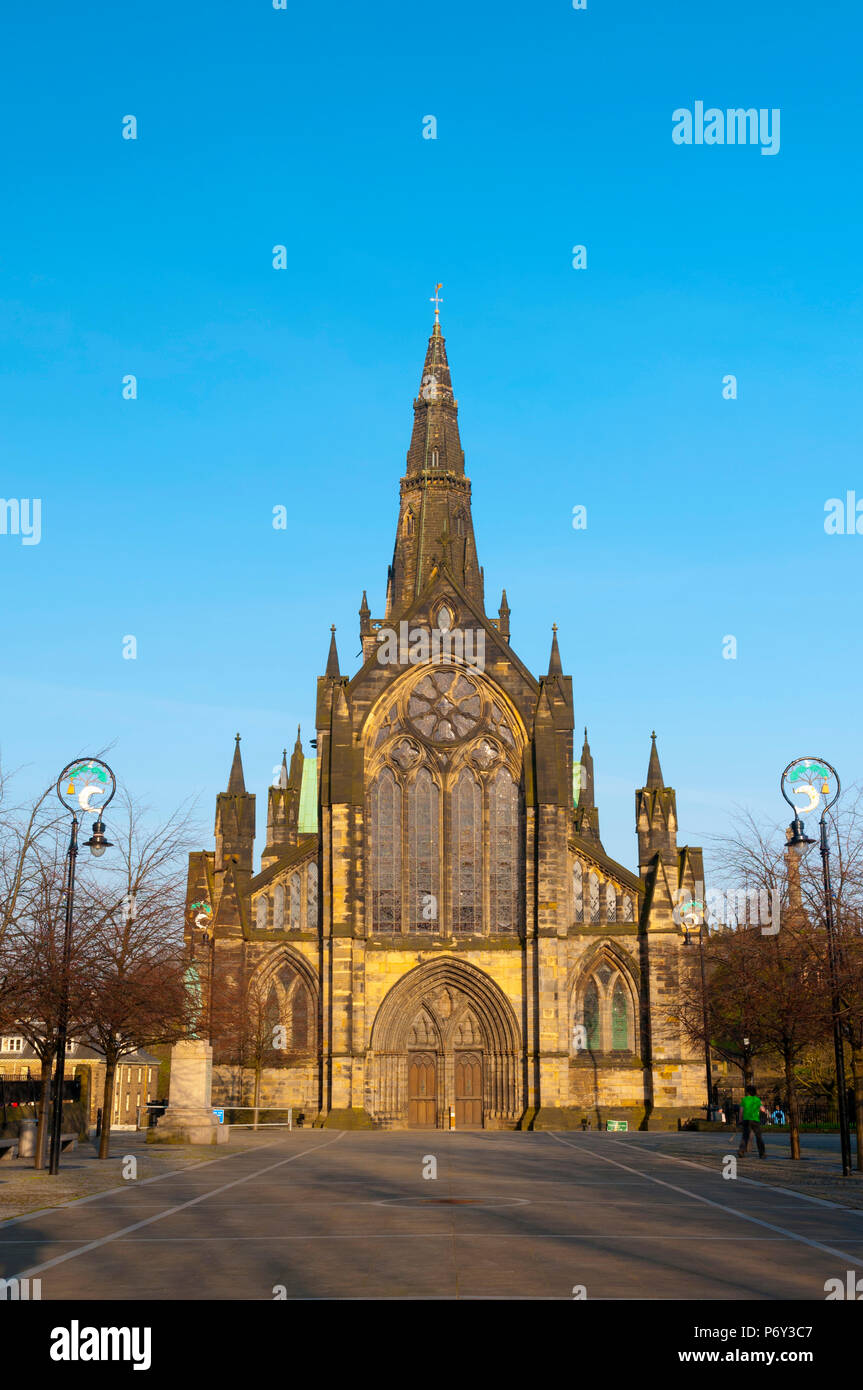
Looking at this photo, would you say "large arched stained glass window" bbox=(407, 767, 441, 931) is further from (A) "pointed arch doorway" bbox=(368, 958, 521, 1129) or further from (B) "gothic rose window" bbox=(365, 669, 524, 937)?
(A) "pointed arch doorway" bbox=(368, 958, 521, 1129)

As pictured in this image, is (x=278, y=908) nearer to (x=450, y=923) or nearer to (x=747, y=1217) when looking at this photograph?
(x=450, y=923)

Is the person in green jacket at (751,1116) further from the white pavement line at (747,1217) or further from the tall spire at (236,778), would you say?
the tall spire at (236,778)

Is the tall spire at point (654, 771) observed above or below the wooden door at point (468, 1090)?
above

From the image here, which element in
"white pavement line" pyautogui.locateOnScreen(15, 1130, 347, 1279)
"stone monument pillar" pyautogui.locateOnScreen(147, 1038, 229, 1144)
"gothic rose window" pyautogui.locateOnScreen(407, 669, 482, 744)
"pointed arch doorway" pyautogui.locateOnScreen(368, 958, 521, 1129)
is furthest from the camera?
"gothic rose window" pyautogui.locateOnScreen(407, 669, 482, 744)

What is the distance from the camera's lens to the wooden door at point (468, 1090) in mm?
53531

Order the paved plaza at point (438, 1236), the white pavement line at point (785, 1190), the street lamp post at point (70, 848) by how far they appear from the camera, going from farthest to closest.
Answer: the street lamp post at point (70, 848)
the white pavement line at point (785, 1190)
the paved plaza at point (438, 1236)

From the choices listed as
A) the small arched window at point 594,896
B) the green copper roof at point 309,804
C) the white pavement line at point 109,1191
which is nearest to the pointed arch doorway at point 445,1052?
the small arched window at point 594,896

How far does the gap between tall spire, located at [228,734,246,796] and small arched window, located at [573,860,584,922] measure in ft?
43.4

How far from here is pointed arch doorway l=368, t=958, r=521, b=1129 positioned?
5253 centimetres

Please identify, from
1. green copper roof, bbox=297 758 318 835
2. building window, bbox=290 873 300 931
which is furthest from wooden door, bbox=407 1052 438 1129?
green copper roof, bbox=297 758 318 835

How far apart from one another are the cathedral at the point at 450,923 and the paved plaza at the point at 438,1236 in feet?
79.8

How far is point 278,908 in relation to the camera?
5366 centimetres
